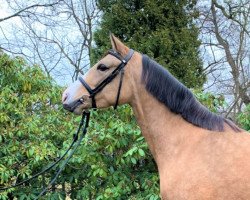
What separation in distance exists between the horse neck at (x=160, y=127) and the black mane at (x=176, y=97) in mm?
43

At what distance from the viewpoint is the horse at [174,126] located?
8.91 feet

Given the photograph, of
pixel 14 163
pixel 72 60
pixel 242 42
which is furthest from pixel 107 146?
pixel 72 60

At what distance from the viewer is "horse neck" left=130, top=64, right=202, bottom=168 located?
301cm

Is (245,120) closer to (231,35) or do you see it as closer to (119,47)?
(119,47)

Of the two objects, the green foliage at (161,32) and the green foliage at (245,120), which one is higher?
the green foliage at (161,32)

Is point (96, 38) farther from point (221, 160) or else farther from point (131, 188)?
point (221, 160)

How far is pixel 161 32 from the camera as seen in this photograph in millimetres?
8828

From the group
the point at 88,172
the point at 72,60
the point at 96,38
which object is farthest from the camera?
the point at 72,60

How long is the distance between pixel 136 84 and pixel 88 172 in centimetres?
196

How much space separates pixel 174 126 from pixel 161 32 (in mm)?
5989

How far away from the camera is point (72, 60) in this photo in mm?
20578

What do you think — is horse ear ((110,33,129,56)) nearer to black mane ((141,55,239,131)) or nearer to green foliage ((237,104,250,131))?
black mane ((141,55,239,131))

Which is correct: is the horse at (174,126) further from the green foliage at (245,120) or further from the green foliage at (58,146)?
the green foliage at (245,120)

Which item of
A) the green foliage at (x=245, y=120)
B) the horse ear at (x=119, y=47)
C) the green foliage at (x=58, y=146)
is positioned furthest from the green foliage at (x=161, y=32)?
the horse ear at (x=119, y=47)
